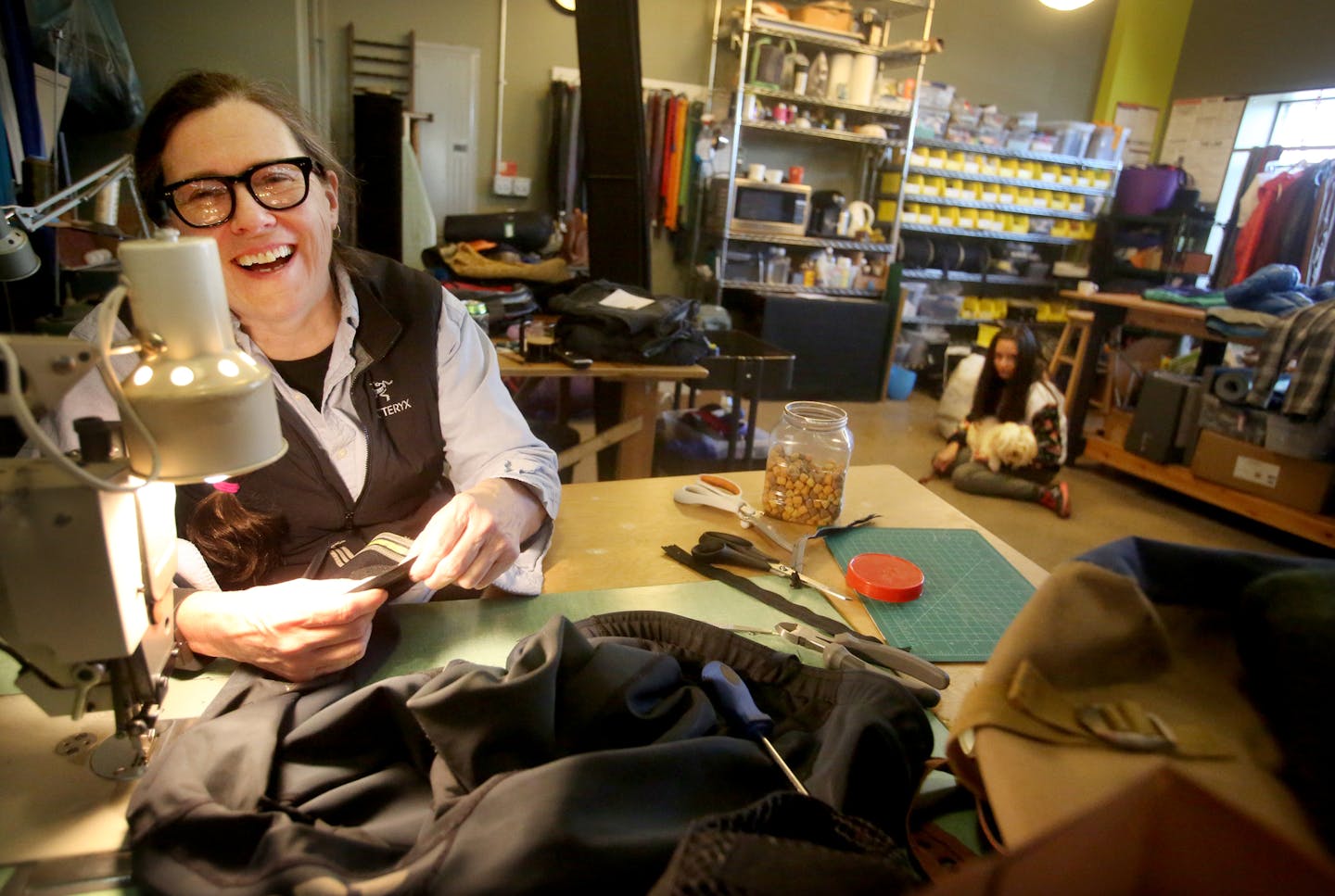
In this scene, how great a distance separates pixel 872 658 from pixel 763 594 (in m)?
0.20

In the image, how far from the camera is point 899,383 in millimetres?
5707

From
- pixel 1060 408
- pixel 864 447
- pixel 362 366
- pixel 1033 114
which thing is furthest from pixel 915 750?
pixel 1033 114

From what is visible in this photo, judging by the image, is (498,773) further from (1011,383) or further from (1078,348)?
(1078,348)

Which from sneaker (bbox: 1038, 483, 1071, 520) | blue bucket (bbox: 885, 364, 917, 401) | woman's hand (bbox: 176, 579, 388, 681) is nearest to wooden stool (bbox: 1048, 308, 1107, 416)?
sneaker (bbox: 1038, 483, 1071, 520)

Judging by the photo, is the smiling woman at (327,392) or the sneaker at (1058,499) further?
the sneaker at (1058,499)

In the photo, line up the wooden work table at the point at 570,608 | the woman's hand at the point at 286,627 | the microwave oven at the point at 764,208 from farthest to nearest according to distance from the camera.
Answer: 1. the microwave oven at the point at 764,208
2. the woman's hand at the point at 286,627
3. the wooden work table at the point at 570,608

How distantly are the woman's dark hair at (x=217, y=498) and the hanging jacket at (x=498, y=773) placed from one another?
0.37 m

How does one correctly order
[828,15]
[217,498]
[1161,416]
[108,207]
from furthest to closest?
[828,15]
[1161,416]
[108,207]
[217,498]

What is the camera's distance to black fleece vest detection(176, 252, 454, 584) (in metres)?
1.19

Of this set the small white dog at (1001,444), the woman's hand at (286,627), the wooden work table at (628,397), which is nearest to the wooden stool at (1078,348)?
the small white dog at (1001,444)

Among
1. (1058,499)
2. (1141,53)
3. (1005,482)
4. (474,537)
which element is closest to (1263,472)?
(1058,499)

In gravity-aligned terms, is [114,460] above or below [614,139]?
below

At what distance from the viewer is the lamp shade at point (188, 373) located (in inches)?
21.2

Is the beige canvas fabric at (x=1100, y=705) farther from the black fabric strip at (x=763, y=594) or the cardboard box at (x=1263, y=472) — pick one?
the cardboard box at (x=1263, y=472)
